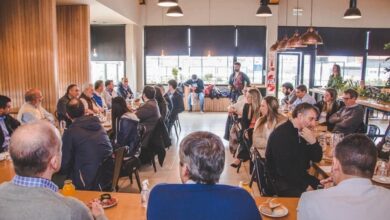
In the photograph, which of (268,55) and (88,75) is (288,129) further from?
(268,55)

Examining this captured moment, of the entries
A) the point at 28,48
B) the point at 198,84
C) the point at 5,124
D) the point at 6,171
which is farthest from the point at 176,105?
the point at 6,171

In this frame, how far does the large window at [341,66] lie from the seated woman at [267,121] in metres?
9.87

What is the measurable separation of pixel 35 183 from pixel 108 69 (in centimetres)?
1209

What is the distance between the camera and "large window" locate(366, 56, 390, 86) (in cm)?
1348

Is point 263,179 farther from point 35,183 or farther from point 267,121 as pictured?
point 35,183

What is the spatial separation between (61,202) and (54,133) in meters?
0.32

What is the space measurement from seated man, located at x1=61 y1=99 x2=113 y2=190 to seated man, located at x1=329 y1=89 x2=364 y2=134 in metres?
3.78

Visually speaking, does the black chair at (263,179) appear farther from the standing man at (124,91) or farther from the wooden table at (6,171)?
the standing man at (124,91)


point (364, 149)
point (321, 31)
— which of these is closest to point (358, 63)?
point (321, 31)

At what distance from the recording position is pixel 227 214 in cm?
153

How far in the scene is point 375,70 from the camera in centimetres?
1361

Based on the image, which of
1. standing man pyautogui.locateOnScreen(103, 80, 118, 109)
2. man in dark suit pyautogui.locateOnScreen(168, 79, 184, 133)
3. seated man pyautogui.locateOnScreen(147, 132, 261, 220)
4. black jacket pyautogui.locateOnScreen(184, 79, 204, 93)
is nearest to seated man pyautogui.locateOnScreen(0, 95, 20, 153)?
seated man pyautogui.locateOnScreen(147, 132, 261, 220)

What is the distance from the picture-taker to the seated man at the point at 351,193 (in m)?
1.54

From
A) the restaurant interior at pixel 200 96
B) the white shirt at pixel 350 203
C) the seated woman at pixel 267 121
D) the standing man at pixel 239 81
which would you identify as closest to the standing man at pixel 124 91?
the restaurant interior at pixel 200 96
